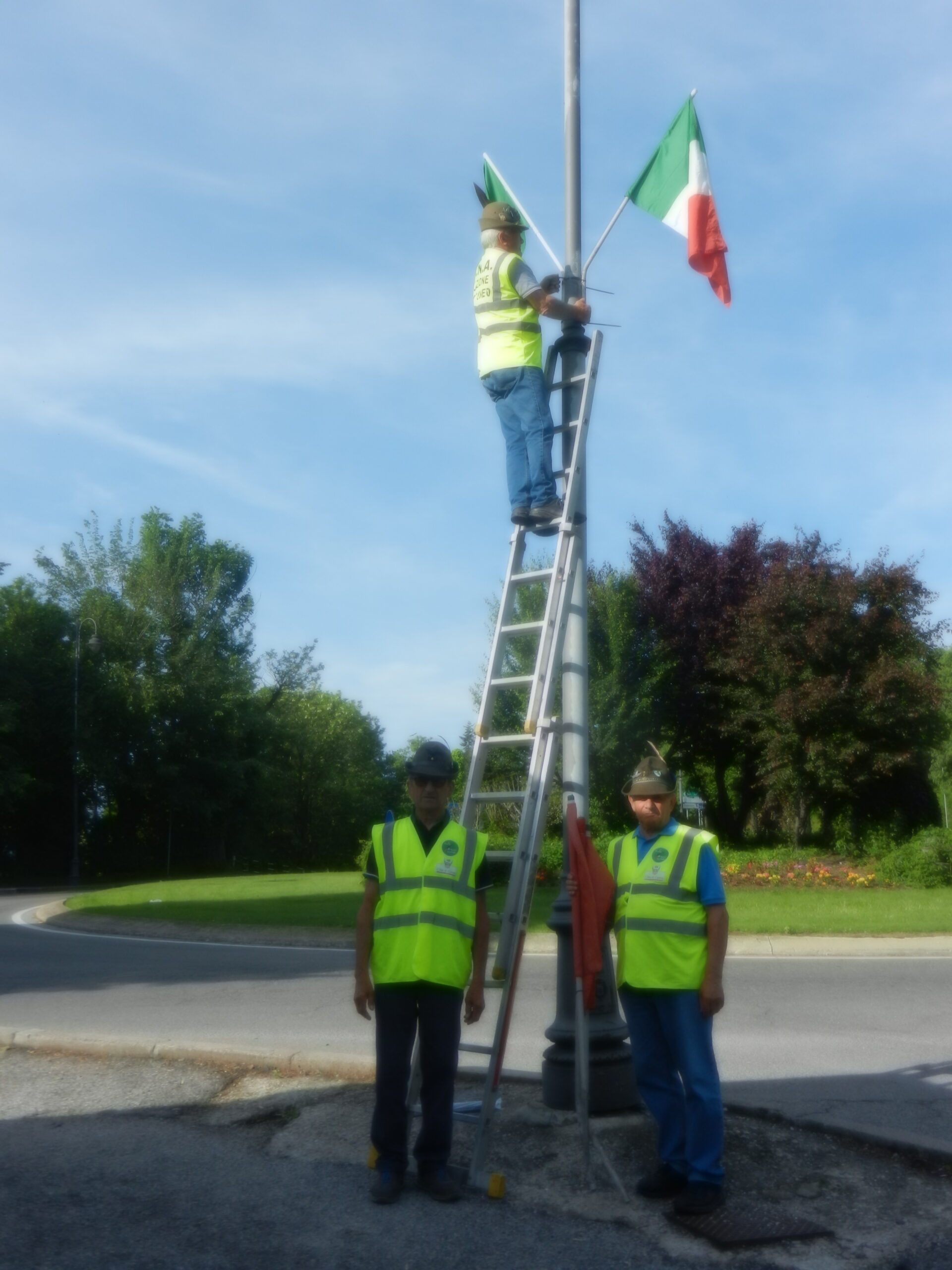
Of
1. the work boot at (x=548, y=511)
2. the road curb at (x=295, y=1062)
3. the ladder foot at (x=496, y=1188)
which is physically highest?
the work boot at (x=548, y=511)

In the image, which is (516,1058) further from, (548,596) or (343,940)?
(343,940)

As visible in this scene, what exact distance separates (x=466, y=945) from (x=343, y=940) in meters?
12.3

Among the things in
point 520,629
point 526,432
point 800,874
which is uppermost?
point 526,432

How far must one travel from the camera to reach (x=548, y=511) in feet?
20.9

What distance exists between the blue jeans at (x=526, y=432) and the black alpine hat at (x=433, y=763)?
1600 millimetres

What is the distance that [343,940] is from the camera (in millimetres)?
16984

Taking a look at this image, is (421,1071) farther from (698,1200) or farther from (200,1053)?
(200,1053)

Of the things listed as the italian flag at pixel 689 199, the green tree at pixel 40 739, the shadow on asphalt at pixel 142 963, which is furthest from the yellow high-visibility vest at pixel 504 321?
the green tree at pixel 40 739

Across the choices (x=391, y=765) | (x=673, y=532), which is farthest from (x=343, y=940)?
(x=391, y=765)

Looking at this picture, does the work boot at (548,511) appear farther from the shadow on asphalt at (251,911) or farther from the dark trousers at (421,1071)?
the shadow on asphalt at (251,911)

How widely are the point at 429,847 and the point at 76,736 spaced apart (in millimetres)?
45267

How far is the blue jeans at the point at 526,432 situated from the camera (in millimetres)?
6418

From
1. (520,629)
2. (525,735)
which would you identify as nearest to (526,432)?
(520,629)

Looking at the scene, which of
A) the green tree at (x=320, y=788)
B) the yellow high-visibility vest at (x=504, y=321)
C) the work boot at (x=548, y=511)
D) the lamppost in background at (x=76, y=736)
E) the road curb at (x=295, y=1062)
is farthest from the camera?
the green tree at (x=320, y=788)
